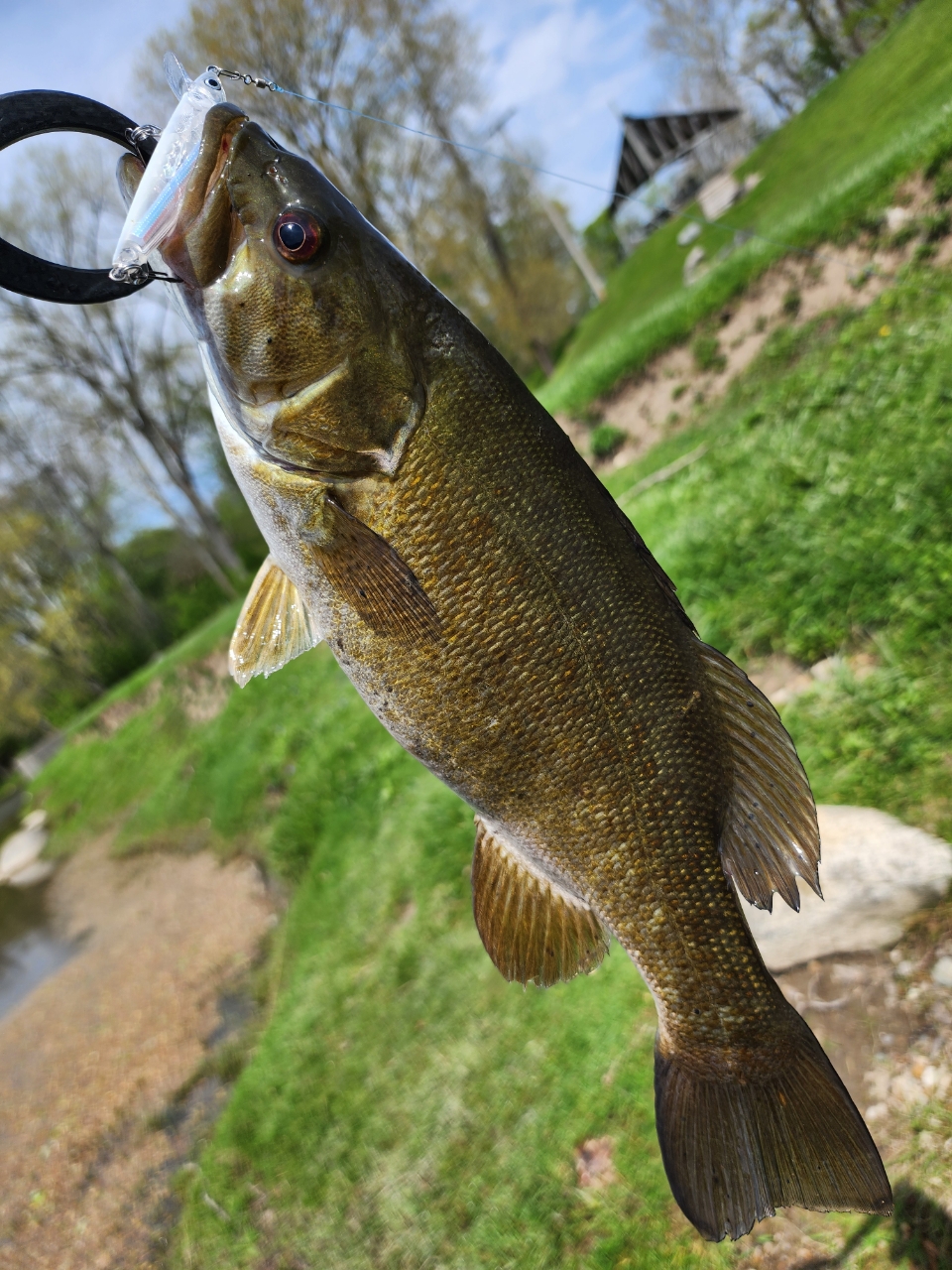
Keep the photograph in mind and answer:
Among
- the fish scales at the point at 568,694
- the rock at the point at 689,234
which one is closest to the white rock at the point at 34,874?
the fish scales at the point at 568,694

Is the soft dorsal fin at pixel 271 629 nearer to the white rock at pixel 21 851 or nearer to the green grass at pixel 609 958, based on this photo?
the green grass at pixel 609 958

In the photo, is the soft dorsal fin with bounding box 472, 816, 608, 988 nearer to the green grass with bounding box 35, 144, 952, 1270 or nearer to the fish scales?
the fish scales

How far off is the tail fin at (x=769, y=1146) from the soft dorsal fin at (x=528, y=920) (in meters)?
0.32

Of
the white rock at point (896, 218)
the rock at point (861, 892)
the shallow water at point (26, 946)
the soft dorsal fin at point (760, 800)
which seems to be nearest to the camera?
the soft dorsal fin at point (760, 800)

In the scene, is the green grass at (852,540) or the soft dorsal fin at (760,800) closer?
the soft dorsal fin at (760,800)

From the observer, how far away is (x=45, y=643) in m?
29.7

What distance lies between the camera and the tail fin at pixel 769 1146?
1.49 m

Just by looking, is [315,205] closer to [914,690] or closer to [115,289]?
[115,289]

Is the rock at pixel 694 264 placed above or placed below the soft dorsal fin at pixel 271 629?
above

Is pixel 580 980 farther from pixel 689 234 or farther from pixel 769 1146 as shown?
pixel 689 234

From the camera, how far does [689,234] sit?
18188mm

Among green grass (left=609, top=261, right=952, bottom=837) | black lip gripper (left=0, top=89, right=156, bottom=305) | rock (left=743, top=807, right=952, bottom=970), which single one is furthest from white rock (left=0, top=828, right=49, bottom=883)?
black lip gripper (left=0, top=89, right=156, bottom=305)

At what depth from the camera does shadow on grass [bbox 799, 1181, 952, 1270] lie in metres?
2.10

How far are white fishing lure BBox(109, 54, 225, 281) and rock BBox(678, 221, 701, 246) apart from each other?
61.9ft
